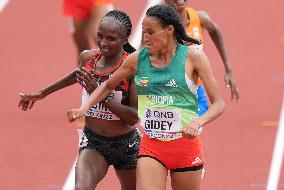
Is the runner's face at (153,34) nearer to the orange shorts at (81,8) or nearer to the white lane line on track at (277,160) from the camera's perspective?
the white lane line on track at (277,160)

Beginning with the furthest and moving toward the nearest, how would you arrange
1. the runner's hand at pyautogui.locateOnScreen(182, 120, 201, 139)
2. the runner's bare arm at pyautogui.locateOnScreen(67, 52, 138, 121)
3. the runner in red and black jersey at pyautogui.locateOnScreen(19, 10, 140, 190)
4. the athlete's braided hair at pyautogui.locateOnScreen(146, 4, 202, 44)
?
the runner in red and black jersey at pyautogui.locateOnScreen(19, 10, 140, 190)
the runner's bare arm at pyautogui.locateOnScreen(67, 52, 138, 121)
the athlete's braided hair at pyautogui.locateOnScreen(146, 4, 202, 44)
the runner's hand at pyautogui.locateOnScreen(182, 120, 201, 139)

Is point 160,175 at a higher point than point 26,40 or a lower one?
lower

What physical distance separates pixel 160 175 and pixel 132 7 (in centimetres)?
1082

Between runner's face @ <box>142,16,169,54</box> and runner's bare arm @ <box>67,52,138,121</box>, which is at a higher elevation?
runner's face @ <box>142,16,169,54</box>

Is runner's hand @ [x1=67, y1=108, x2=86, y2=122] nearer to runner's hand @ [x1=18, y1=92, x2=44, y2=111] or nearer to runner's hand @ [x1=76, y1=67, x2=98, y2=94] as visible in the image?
runner's hand @ [x1=76, y1=67, x2=98, y2=94]

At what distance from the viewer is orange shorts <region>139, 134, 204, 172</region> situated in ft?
24.9

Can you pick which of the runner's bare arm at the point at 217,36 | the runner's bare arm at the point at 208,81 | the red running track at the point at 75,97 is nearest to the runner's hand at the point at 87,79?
the runner's bare arm at the point at 208,81

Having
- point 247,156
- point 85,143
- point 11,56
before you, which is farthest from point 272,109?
point 85,143

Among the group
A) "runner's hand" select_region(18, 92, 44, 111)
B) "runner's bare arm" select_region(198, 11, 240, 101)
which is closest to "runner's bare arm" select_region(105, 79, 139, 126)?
"runner's hand" select_region(18, 92, 44, 111)

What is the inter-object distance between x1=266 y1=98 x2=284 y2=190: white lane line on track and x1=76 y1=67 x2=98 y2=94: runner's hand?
10.3 feet

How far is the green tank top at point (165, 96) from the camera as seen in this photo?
24.5ft

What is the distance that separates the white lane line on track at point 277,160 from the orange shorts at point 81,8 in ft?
8.56

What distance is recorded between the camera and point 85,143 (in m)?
8.23

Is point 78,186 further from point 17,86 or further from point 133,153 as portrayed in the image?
point 17,86
